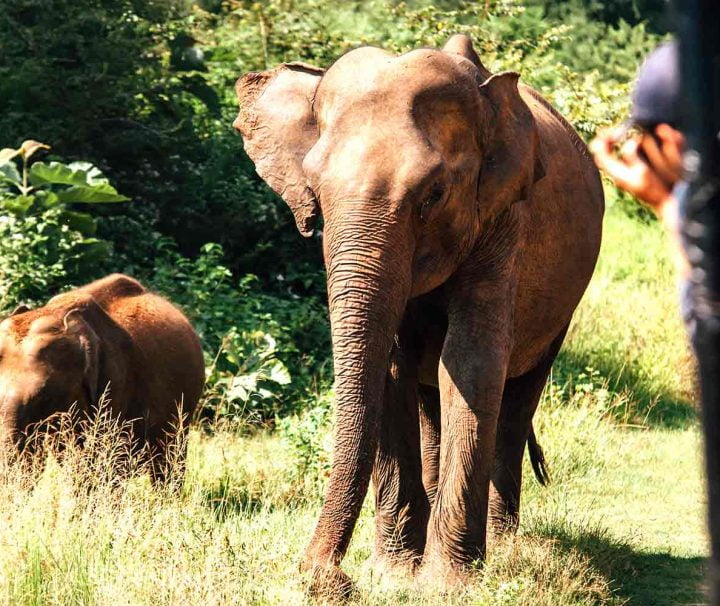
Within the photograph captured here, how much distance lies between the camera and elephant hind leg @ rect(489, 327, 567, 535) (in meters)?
7.86

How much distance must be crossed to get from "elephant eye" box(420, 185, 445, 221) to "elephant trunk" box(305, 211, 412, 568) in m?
0.19

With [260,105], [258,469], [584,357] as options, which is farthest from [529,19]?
[260,105]

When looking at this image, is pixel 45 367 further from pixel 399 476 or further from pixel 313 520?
pixel 399 476

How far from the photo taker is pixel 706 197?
1412 mm

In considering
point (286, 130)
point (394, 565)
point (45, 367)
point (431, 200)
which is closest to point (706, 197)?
point (431, 200)

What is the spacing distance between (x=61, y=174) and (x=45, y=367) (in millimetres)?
→ 3852

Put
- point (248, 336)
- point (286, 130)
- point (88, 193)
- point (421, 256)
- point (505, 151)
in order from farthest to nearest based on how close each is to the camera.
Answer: point (248, 336) < point (88, 193) < point (286, 130) < point (505, 151) < point (421, 256)

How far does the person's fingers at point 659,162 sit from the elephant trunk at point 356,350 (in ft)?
11.8

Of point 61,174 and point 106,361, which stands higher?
point 61,174

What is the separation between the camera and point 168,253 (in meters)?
13.3

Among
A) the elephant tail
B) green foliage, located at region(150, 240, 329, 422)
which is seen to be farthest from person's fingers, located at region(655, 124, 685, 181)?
green foliage, located at region(150, 240, 329, 422)

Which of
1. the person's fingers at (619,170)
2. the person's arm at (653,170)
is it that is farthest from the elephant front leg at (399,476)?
the person's arm at (653,170)

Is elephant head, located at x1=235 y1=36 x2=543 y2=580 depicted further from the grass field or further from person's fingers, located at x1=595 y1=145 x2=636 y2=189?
person's fingers, located at x1=595 y1=145 x2=636 y2=189

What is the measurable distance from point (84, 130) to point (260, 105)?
6.75m
